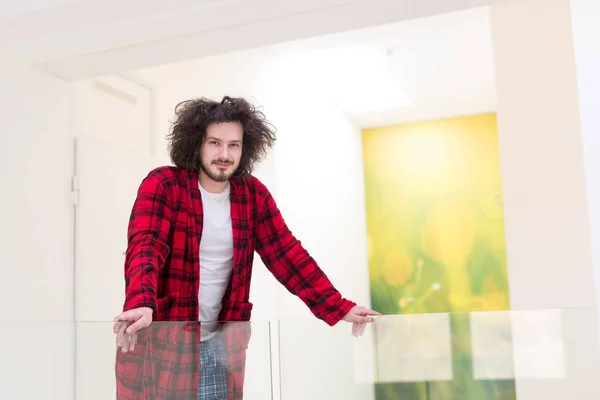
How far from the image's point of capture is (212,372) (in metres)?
2.02

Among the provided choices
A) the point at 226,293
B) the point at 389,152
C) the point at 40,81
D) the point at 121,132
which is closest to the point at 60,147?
the point at 40,81

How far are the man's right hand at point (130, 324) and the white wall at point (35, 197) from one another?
0.78 m

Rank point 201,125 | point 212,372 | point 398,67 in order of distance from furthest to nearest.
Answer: point 398,67 < point 201,125 < point 212,372

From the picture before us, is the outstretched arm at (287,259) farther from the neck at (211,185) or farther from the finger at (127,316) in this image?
the finger at (127,316)

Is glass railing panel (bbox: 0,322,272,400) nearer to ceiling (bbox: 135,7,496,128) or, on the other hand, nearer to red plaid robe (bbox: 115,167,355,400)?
red plaid robe (bbox: 115,167,355,400)

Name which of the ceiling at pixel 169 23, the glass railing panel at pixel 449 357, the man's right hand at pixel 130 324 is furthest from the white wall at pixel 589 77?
the man's right hand at pixel 130 324

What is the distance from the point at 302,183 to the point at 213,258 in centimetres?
336

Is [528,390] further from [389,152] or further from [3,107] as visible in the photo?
[389,152]

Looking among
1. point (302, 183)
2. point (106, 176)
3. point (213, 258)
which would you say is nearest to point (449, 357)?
point (213, 258)

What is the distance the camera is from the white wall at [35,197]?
2789mm

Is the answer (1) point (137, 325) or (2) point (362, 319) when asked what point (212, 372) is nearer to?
(1) point (137, 325)

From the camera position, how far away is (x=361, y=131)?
7605 mm

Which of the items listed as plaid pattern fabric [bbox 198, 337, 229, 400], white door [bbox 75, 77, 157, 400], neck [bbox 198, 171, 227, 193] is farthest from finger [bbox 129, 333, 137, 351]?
white door [bbox 75, 77, 157, 400]

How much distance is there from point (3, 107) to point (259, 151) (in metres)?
1.03
